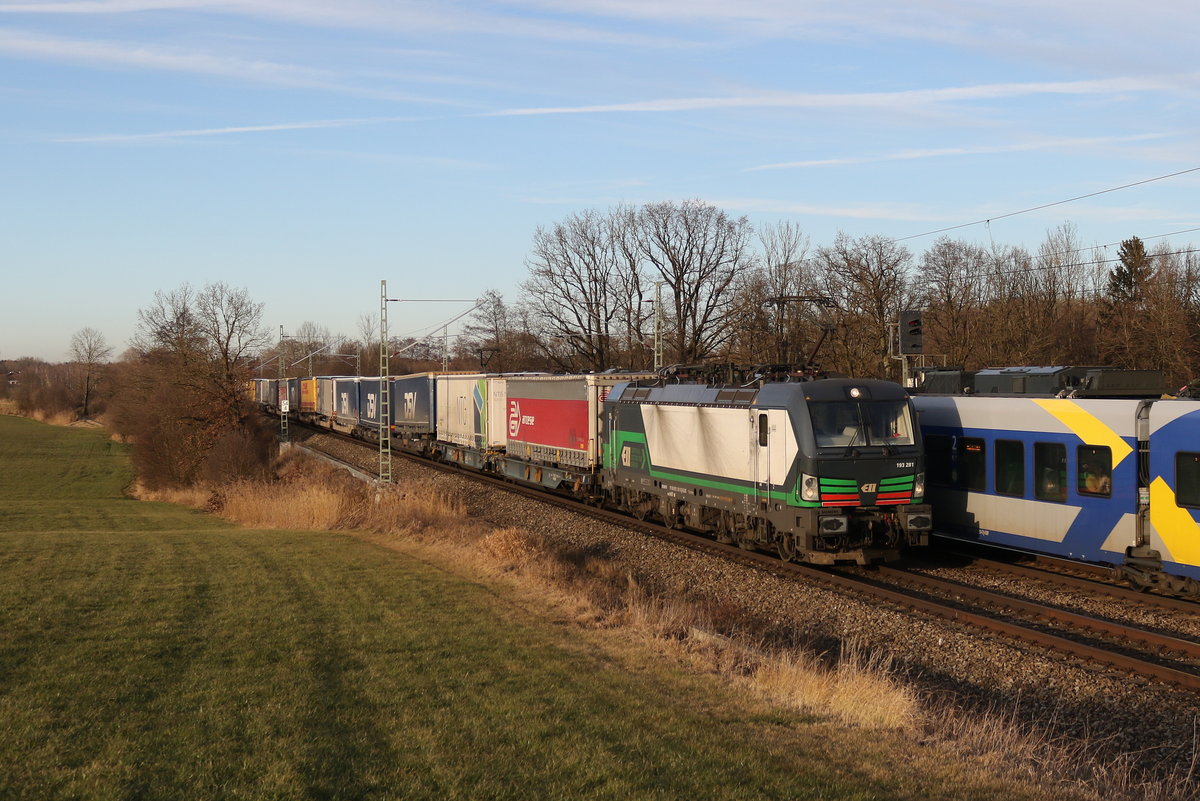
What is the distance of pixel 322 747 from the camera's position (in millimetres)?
6793

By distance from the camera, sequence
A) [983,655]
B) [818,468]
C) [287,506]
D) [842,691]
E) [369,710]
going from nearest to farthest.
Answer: [369,710]
[842,691]
[983,655]
[818,468]
[287,506]

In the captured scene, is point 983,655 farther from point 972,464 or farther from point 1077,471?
point 972,464

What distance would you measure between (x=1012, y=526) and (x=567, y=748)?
446 inches

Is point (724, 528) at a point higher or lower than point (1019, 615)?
higher

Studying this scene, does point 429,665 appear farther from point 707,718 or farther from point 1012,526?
point 1012,526

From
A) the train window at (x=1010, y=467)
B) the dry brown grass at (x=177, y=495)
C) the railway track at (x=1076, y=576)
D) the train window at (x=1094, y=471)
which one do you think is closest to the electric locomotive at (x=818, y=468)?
the train window at (x=1010, y=467)

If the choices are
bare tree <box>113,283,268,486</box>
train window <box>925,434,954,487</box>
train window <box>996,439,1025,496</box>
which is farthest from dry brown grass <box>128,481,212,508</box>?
train window <box>996,439,1025,496</box>

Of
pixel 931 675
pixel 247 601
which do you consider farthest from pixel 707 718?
pixel 247 601

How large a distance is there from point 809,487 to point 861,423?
140 cm

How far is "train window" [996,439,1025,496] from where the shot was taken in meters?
15.6

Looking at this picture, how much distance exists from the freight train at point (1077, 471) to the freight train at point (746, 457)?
1.58 metres

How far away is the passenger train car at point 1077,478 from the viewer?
12.9 metres

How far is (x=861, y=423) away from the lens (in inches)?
601

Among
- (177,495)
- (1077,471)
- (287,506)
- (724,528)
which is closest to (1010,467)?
(1077,471)
